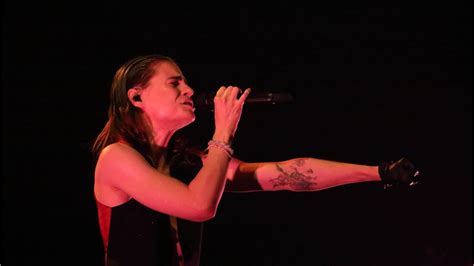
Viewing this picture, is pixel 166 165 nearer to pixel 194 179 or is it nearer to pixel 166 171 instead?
pixel 166 171

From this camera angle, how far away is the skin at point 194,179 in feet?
4.86

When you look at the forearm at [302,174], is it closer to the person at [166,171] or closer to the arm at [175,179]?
the person at [166,171]

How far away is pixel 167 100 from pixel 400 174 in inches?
28.4

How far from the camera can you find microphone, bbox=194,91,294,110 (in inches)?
64.5

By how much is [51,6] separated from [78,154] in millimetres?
687

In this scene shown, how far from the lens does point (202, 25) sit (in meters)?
2.66

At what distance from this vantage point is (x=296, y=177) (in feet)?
6.19

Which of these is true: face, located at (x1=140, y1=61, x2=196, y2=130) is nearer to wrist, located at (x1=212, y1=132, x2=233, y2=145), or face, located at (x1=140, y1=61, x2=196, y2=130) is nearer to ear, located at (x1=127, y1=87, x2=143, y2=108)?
ear, located at (x1=127, y1=87, x2=143, y2=108)

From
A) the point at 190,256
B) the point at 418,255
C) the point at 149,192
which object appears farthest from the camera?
the point at 418,255

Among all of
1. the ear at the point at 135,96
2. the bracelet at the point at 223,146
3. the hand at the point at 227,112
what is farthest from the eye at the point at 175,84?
the bracelet at the point at 223,146

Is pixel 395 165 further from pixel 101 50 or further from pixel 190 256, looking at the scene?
pixel 101 50

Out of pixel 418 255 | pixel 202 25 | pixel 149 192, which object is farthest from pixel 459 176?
pixel 149 192

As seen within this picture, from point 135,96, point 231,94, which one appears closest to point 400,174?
point 231,94

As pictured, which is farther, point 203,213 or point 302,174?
point 302,174
